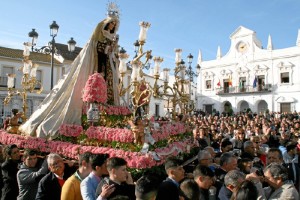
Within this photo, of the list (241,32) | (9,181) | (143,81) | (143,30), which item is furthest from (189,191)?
(241,32)

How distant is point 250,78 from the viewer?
37000 mm

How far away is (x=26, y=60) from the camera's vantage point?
9477 millimetres

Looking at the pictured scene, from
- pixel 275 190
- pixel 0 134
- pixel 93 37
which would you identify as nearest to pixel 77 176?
pixel 275 190

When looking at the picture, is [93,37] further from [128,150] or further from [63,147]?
[128,150]

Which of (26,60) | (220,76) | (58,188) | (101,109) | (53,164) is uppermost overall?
(220,76)

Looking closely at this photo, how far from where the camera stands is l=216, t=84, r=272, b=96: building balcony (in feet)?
116

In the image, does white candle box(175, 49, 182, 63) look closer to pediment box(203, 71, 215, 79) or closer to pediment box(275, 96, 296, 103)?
pediment box(275, 96, 296, 103)

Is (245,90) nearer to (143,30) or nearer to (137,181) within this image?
(143,30)

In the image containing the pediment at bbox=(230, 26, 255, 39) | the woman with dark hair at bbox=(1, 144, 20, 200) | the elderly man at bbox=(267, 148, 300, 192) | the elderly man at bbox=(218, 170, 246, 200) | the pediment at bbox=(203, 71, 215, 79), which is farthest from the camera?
the pediment at bbox=(203, 71, 215, 79)

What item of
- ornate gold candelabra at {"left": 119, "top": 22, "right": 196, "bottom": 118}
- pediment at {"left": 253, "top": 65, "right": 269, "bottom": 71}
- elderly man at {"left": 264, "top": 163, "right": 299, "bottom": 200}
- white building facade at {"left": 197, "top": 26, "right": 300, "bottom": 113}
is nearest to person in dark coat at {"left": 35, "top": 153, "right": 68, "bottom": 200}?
elderly man at {"left": 264, "top": 163, "right": 299, "bottom": 200}

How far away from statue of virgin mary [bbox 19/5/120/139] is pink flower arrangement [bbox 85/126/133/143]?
102 cm

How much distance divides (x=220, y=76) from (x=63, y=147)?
3526 cm

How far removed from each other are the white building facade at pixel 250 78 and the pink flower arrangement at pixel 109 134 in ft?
102

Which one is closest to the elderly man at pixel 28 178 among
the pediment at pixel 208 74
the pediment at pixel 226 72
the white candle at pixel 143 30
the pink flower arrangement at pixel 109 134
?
the pink flower arrangement at pixel 109 134
